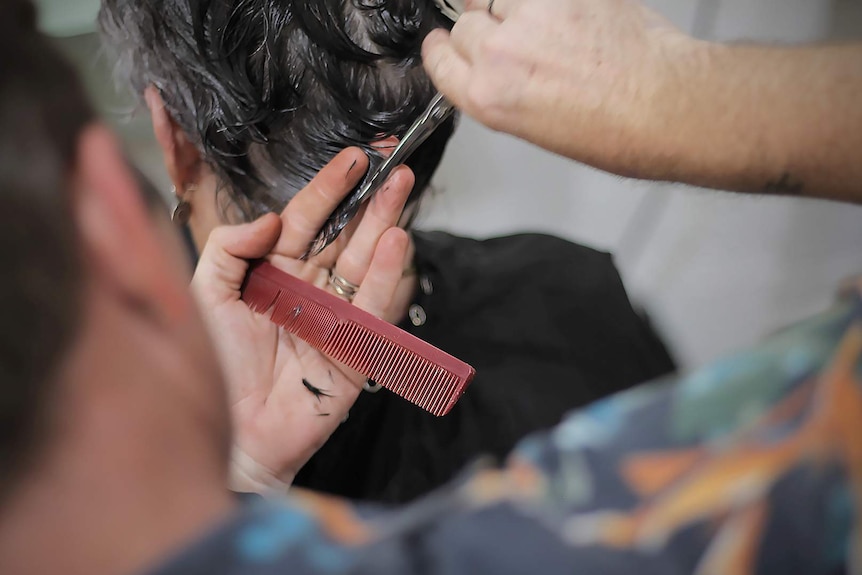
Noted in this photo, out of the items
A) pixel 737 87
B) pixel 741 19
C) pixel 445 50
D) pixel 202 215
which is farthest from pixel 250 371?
pixel 741 19

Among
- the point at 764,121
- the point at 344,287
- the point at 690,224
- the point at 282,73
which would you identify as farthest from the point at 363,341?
the point at 690,224

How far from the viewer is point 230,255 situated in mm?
690

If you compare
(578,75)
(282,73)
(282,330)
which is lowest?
(282,330)

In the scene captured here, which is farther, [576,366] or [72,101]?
[576,366]

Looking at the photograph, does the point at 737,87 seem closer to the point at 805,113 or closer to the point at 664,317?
the point at 805,113

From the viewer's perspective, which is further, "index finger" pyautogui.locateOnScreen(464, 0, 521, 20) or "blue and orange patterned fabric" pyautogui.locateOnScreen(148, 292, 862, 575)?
"index finger" pyautogui.locateOnScreen(464, 0, 521, 20)

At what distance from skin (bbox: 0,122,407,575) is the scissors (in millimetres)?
365

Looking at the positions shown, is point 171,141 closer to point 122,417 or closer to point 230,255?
point 230,255

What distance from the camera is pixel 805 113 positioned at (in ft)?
1.39

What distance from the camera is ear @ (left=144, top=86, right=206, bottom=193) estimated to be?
699 millimetres

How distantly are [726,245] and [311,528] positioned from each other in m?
1.16

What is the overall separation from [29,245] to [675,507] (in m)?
Answer: 0.29

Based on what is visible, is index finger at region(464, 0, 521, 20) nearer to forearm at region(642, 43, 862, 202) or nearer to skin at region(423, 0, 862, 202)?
skin at region(423, 0, 862, 202)

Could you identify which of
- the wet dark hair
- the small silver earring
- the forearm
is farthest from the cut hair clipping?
the small silver earring
